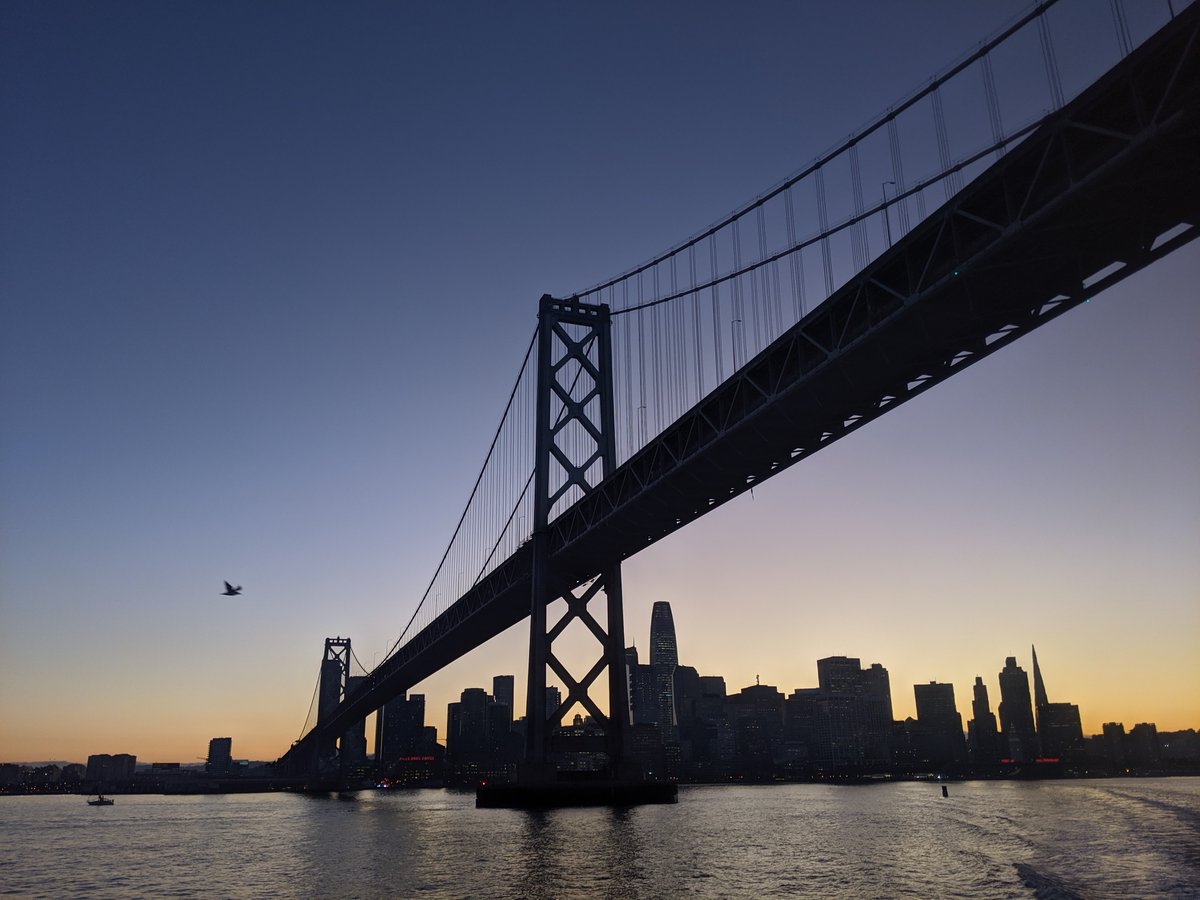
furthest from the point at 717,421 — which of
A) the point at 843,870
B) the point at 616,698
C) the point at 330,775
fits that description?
the point at 330,775

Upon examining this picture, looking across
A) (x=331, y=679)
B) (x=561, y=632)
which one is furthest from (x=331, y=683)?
(x=561, y=632)

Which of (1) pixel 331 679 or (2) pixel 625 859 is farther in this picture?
(1) pixel 331 679

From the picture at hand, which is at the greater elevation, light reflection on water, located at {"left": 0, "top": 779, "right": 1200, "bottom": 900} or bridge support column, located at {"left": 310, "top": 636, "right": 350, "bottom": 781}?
bridge support column, located at {"left": 310, "top": 636, "right": 350, "bottom": 781}

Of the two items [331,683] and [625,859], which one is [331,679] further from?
[625,859]

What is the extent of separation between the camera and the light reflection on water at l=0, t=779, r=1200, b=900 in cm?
2458

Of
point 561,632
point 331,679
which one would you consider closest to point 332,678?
point 331,679

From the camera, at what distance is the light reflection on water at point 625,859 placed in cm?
2458

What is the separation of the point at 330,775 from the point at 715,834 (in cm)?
12480

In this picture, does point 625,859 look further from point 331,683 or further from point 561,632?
point 331,683

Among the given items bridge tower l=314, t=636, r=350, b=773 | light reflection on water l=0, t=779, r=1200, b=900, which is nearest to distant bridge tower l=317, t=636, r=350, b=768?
bridge tower l=314, t=636, r=350, b=773

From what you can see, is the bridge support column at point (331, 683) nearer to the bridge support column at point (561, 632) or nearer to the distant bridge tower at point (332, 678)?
the distant bridge tower at point (332, 678)

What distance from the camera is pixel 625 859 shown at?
28469 millimetres

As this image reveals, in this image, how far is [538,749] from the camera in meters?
44.5

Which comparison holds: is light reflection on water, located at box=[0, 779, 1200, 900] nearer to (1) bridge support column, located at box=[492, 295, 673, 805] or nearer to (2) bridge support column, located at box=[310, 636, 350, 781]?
(1) bridge support column, located at box=[492, 295, 673, 805]
